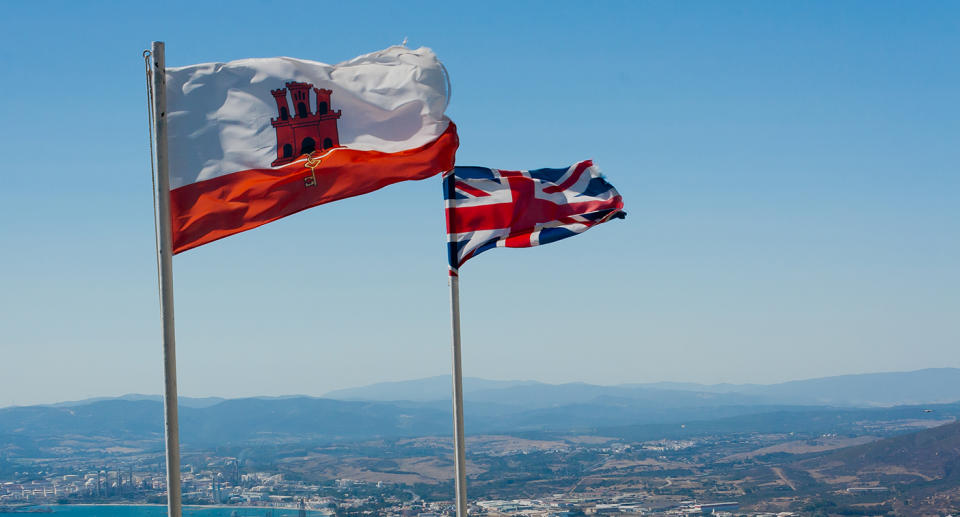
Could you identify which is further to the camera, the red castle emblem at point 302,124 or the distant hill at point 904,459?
the distant hill at point 904,459

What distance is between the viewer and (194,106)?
809cm

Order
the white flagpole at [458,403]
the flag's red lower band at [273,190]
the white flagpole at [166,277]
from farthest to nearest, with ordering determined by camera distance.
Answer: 1. the white flagpole at [458,403]
2. the flag's red lower band at [273,190]
3. the white flagpole at [166,277]

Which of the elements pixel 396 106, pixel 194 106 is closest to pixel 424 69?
pixel 396 106

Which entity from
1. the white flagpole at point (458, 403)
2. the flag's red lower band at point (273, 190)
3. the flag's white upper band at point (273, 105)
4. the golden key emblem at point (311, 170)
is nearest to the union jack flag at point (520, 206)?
the white flagpole at point (458, 403)

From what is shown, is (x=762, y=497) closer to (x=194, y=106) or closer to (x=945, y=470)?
(x=945, y=470)

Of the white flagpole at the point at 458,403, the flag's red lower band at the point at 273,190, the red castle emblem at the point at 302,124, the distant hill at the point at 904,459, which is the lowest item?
the distant hill at the point at 904,459

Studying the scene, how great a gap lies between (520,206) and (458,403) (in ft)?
8.48

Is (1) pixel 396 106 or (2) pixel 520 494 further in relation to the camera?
(2) pixel 520 494

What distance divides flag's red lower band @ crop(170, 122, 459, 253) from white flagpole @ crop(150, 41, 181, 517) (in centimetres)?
29

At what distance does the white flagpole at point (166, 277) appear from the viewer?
740 cm

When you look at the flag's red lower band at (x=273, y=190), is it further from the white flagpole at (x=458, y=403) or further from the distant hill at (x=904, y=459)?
the distant hill at (x=904, y=459)

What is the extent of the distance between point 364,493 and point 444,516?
3696cm

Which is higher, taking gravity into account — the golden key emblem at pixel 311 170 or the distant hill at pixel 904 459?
the golden key emblem at pixel 311 170

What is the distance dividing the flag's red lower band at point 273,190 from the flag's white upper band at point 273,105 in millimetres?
90
